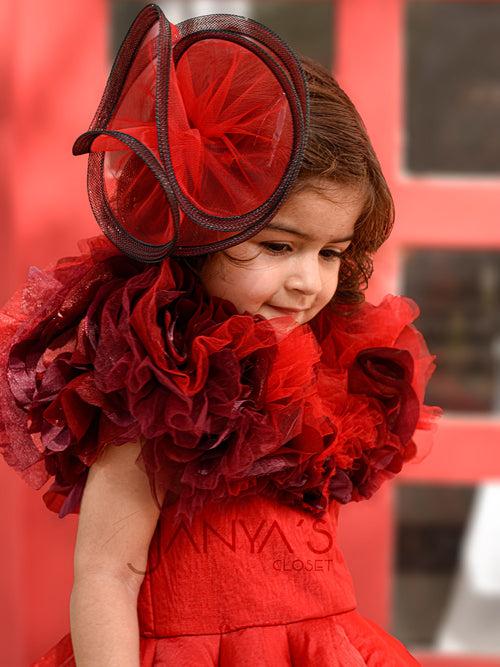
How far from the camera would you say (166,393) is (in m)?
1.10

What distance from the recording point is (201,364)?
1101 mm

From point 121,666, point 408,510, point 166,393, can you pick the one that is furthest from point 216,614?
point 408,510

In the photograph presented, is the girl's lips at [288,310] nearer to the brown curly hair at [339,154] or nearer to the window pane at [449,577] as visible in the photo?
the brown curly hair at [339,154]

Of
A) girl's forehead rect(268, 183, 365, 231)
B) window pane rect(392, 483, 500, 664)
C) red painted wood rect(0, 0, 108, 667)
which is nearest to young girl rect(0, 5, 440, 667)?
girl's forehead rect(268, 183, 365, 231)

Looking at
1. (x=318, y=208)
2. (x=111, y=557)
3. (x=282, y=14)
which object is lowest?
(x=111, y=557)

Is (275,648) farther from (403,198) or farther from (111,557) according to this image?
(403,198)

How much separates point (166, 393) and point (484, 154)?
1.27 meters

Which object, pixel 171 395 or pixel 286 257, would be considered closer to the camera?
pixel 171 395

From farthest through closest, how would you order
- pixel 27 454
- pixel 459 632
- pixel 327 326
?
pixel 459 632 → pixel 327 326 → pixel 27 454

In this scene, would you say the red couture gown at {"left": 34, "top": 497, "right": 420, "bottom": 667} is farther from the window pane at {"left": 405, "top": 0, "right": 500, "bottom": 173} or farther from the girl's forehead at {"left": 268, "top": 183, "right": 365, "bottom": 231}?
the window pane at {"left": 405, "top": 0, "right": 500, "bottom": 173}

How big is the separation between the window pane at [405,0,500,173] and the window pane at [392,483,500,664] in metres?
0.74

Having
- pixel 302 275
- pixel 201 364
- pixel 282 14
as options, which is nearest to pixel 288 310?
pixel 302 275

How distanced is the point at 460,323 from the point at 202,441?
1155 mm

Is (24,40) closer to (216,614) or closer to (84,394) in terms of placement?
(84,394)
